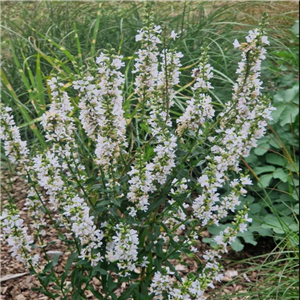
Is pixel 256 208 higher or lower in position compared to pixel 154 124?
lower

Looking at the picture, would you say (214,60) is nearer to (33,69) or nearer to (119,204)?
(33,69)

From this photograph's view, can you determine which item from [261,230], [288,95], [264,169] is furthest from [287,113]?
[261,230]

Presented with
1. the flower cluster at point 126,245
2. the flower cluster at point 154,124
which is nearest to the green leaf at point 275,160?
the flower cluster at point 154,124

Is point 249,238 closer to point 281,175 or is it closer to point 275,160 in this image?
point 281,175

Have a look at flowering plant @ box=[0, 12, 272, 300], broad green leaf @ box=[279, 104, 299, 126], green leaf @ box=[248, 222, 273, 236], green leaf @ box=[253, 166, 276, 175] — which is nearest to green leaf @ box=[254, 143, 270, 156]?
green leaf @ box=[253, 166, 276, 175]

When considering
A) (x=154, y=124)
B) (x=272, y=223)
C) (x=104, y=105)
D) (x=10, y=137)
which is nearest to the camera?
(x=104, y=105)

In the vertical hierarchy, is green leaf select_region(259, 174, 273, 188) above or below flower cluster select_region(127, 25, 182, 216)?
below

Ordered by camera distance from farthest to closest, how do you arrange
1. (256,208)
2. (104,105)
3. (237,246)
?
1. (256,208)
2. (237,246)
3. (104,105)

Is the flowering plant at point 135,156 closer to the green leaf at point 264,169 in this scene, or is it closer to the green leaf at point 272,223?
the green leaf at point 272,223

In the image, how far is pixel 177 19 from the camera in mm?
4184

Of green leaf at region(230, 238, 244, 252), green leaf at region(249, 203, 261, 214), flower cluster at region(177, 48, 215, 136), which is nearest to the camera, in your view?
flower cluster at region(177, 48, 215, 136)

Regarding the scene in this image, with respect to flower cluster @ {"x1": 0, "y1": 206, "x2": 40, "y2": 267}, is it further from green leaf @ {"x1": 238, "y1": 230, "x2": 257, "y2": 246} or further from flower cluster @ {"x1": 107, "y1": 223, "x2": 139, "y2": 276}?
green leaf @ {"x1": 238, "y1": 230, "x2": 257, "y2": 246}

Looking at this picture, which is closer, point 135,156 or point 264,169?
point 135,156

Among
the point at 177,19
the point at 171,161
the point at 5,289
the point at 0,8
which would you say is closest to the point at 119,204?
the point at 171,161
